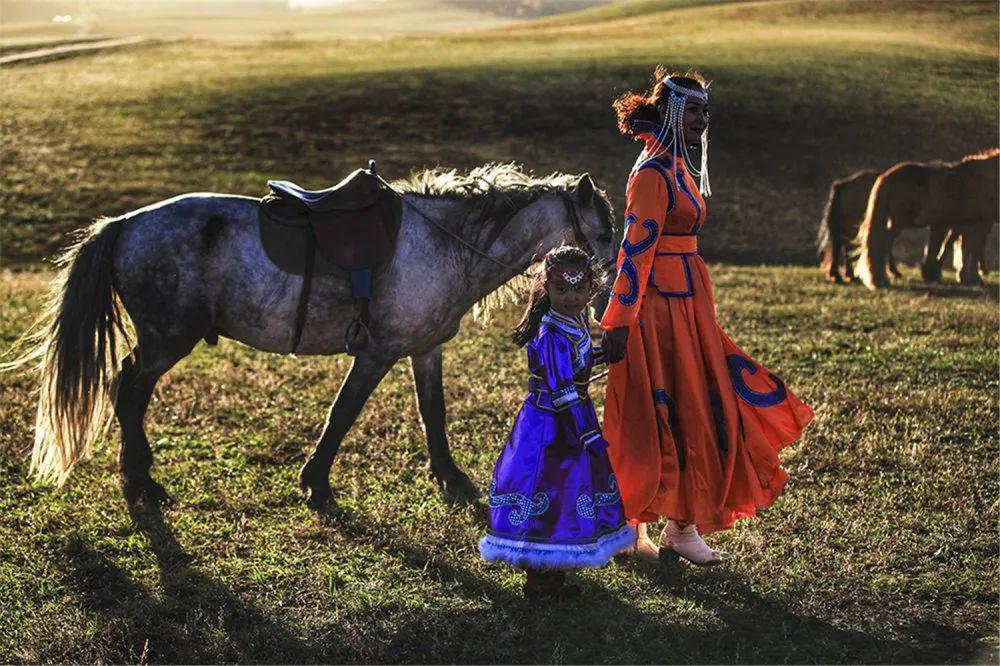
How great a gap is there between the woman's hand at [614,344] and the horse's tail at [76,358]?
135 inches

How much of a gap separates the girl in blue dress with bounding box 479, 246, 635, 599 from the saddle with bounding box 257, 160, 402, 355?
6.05 feet

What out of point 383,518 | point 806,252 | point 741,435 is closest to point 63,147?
point 806,252

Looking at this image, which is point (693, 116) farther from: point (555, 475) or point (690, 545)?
point (690, 545)

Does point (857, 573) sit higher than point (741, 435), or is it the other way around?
point (741, 435)

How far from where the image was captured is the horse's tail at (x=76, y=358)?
664 centimetres

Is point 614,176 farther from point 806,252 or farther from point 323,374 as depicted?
point 323,374

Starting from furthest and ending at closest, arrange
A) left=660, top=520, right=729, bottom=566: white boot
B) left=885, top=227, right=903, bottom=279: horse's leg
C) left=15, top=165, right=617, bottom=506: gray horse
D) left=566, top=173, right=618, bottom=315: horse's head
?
left=885, top=227, right=903, bottom=279: horse's leg, left=15, top=165, right=617, bottom=506: gray horse, left=566, top=173, right=618, bottom=315: horse's head, left=660, top=520, right=729, bottom=566: white boot

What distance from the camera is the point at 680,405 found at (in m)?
5.73

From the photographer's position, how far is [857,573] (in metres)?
5.94

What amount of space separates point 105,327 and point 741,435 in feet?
13.6

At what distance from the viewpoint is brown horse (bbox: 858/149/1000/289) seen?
53.1 ft

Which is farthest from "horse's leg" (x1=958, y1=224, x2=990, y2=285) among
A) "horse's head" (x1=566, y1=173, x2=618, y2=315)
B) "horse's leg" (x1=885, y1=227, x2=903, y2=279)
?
"horse's head" (x1=566, y1=173, x2=618, y2=315)

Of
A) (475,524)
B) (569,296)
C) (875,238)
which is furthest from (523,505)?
(875,238)

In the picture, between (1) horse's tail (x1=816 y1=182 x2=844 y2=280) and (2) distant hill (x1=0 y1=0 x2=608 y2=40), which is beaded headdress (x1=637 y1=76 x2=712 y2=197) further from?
(2) distant hill (x1=0 y1=0 x2=608 y2=40)
